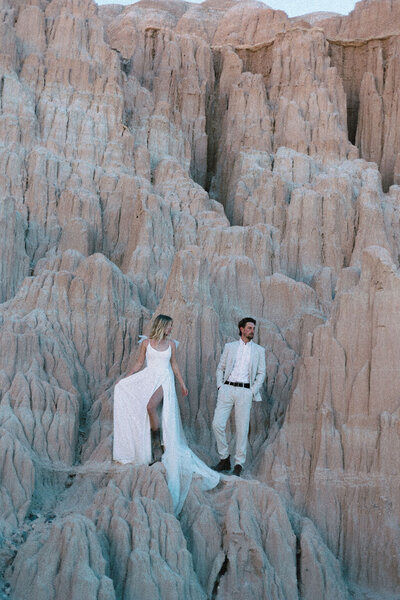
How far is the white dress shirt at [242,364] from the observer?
1266 cm

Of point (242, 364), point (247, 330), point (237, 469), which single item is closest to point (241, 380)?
point (242, 364)

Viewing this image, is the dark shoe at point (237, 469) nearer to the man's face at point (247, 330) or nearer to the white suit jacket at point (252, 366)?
the white suit jacket at point (252, 366)

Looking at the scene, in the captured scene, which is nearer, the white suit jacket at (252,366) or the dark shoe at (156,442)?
the dark shoe at (156,442)

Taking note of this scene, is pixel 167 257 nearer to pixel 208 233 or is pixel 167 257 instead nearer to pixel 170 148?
pixel 208 233

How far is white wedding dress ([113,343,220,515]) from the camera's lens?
12.0 meters

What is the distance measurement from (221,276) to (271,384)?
453 centimetres

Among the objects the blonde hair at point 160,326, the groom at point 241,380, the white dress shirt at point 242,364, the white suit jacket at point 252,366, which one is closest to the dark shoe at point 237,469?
the groom at point 241,380

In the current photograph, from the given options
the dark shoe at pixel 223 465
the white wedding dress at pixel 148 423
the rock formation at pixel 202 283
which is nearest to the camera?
the rock formation at pixel 202 283

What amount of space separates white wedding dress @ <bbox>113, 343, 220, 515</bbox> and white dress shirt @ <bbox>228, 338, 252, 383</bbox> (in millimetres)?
1068

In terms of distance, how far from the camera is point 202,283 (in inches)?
636

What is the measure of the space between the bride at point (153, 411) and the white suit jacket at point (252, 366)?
85cm

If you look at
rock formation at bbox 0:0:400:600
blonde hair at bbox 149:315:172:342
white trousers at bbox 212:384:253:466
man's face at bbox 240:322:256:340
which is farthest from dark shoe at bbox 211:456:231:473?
blonde hair at bbox 149:315:172:342

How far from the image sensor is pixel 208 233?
73.2ft

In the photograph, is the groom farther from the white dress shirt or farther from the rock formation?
the rock formation
